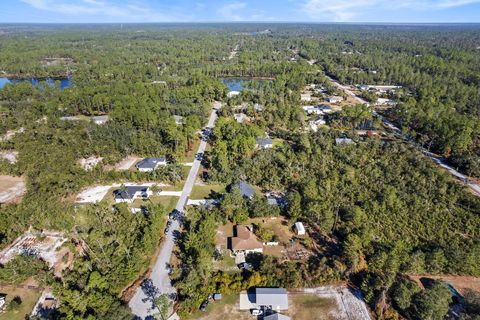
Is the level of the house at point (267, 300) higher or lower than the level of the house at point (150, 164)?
lower

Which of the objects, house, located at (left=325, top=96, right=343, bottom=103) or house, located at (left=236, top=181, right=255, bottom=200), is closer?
house, located at (left=236, top=181, right=255, bottom=200)

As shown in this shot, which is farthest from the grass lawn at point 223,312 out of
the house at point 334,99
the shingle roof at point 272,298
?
the house at point 334,99

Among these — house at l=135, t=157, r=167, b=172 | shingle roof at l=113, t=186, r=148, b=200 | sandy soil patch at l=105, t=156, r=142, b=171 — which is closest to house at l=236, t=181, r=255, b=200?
shingle roof at l=113, t=186, r=148, b=200

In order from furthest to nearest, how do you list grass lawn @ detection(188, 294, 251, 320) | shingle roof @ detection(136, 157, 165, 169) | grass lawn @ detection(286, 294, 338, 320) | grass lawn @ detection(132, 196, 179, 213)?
1. shingle roof @ detection(136, 157, 165, 169)
2. grass lawn @ detection(132, 196, 179, 213)
3. grass lawn @ detection(286, 294, 338, 320)
4. grass lawn @ detection(188, 294, 251, 320)

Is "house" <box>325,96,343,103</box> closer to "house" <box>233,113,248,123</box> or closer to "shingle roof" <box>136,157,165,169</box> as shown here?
"house" <box>233,113,248,123</box>

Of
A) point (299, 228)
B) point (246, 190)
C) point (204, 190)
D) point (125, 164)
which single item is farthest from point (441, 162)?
point (125, 164)

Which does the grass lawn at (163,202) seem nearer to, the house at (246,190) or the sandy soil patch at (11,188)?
the house at (246,190)

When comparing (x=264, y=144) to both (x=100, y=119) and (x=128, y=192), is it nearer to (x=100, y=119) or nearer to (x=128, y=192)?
(x=128, y=192)
